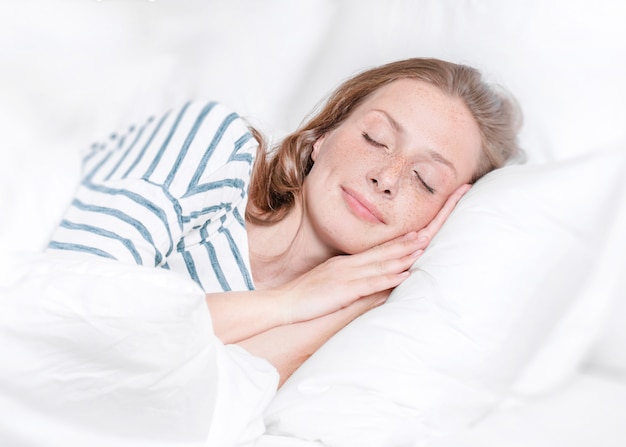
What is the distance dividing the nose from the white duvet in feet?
0.86

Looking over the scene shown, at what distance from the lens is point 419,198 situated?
0.91 m

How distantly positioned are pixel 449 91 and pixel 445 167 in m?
0.09

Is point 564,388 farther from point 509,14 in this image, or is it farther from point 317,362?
point 509,14

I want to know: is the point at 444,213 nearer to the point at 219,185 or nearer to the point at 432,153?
the point at 432,153

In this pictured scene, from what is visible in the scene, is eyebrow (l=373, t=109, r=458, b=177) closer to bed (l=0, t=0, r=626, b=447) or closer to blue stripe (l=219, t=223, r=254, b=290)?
bed (l=0, t=0, r=626, b=447)

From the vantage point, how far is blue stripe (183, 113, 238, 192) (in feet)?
2.89

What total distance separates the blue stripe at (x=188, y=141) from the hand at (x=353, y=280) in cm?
17

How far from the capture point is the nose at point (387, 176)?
0.88 metres

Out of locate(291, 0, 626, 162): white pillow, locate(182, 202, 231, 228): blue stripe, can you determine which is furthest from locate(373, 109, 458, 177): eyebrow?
locate(182, 202, 231, 228): blue stripe

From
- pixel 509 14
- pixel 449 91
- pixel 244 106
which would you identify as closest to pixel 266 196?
pixel 244 106

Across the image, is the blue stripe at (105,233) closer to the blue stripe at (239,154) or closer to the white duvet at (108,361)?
the white duvet at (108,361)

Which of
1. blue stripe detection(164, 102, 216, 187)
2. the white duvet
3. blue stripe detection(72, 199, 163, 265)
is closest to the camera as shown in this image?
the white duvet

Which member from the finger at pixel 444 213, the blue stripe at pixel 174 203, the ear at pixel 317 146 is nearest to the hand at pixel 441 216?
the finger at pixel 444 213

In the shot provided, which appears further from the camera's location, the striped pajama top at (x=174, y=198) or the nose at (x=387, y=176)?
the nose at (x=387, y=176)
